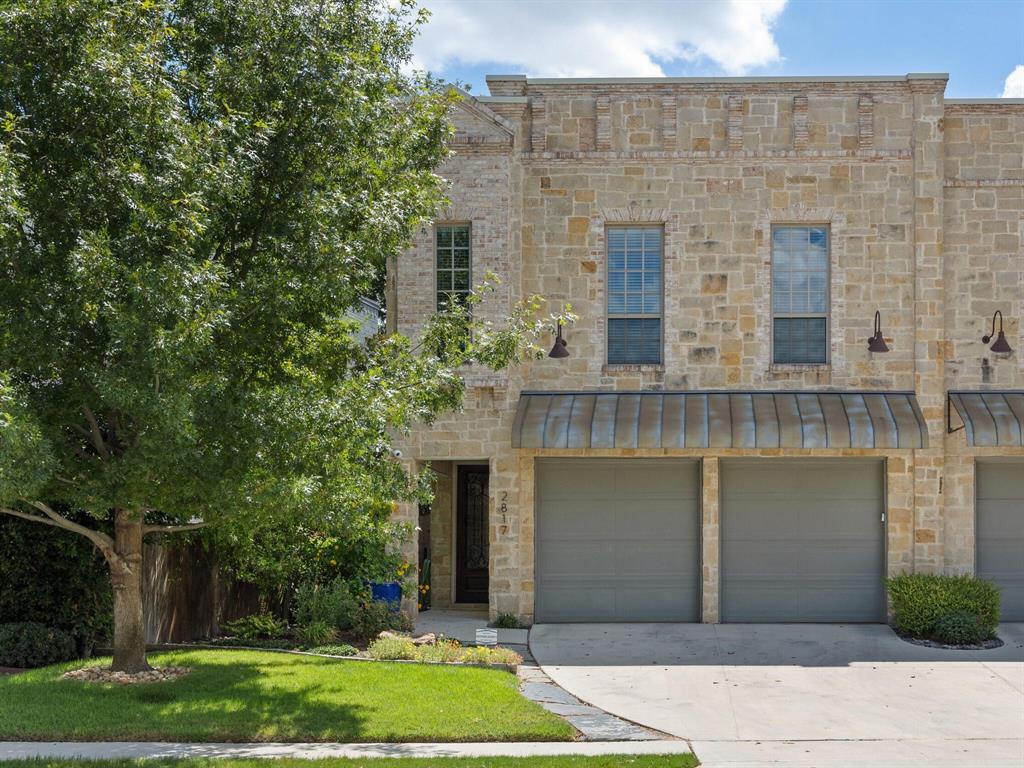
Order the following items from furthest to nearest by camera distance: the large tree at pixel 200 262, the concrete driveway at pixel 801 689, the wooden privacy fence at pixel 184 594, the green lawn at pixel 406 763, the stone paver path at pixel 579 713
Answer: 1. the wooden privacy fence at pixel 184 594
2. the stone paver path at pixel 579 713
3. the concrete driveway at pixel 801 689
4. the large tree at pixel 200 262
5. the green lawn at pixel 406 763

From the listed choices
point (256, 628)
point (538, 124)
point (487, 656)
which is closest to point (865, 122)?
point (538, 124)

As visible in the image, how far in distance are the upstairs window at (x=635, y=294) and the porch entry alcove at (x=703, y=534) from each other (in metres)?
0.71

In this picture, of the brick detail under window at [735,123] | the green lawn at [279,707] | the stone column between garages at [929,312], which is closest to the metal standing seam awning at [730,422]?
the stone column between garages at [929,312]

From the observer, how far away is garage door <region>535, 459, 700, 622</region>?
17438 millimetres

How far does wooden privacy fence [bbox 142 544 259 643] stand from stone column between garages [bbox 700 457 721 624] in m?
7.16

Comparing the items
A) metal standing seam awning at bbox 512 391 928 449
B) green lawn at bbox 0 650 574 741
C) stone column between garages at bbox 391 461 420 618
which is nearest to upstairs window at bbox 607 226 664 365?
metal standing seam awning at bbox 512 391 928 449

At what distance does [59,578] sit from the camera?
13867mm

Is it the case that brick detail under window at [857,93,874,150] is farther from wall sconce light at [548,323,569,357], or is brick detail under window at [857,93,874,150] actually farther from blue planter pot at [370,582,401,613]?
blue planter pot at [370,582,401,613]

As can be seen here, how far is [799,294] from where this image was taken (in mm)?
17453

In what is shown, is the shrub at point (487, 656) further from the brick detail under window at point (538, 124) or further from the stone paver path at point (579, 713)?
the brick detail under window at point (538, 124)

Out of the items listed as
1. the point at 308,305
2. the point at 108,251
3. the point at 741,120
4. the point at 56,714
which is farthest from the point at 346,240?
the point at 741,120

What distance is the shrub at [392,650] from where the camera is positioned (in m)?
14.2

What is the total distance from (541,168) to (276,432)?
26.7ft

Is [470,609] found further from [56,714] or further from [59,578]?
[56,714]
